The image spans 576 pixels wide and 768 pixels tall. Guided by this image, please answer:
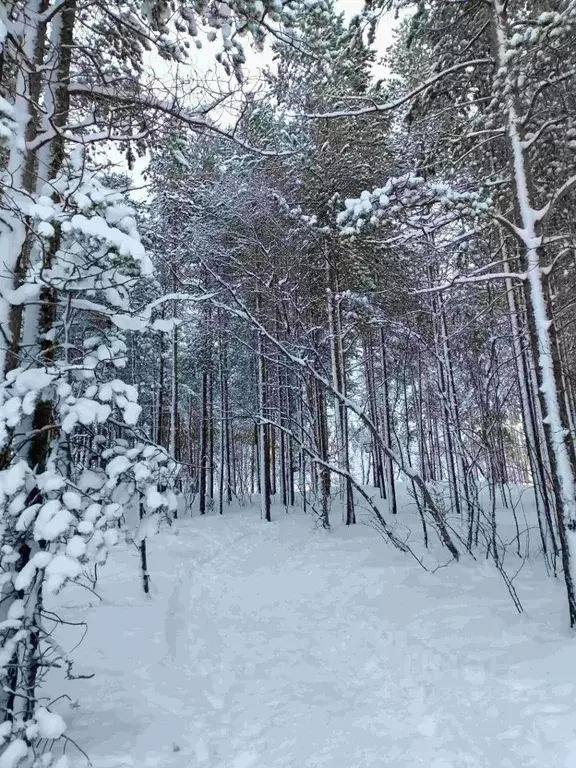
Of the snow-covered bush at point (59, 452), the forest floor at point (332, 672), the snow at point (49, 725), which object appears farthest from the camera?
the forest floor at point (332, 672)

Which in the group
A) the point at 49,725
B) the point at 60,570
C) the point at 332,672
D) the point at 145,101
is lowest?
the point at 332,672

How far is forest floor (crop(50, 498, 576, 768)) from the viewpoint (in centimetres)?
340

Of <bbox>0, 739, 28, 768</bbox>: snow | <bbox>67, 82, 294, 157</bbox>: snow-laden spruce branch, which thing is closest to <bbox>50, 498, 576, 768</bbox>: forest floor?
<bbox>0, 739, 28, 768</bbox>: snow

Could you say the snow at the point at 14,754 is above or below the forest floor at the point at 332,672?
above

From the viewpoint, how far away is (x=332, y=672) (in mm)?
4793

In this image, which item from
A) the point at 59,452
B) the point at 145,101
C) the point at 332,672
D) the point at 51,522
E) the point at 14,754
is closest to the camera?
the point at 14,754

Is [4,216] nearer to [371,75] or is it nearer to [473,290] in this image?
[473,290]

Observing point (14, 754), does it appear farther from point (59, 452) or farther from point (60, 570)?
point (59, 452)

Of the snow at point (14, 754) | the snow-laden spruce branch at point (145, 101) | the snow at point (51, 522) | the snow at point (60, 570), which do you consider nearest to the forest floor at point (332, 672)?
the snow at point (14, 754)

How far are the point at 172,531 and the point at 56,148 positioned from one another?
10698mm

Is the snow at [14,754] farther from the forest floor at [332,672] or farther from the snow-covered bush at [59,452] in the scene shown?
the forest floor at [332,672]

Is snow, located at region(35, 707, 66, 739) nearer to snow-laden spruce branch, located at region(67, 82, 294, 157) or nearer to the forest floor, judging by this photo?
the forest floor

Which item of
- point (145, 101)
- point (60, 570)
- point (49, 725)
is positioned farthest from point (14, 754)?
point (145, 101)

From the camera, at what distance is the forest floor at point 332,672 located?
11.2 feet
